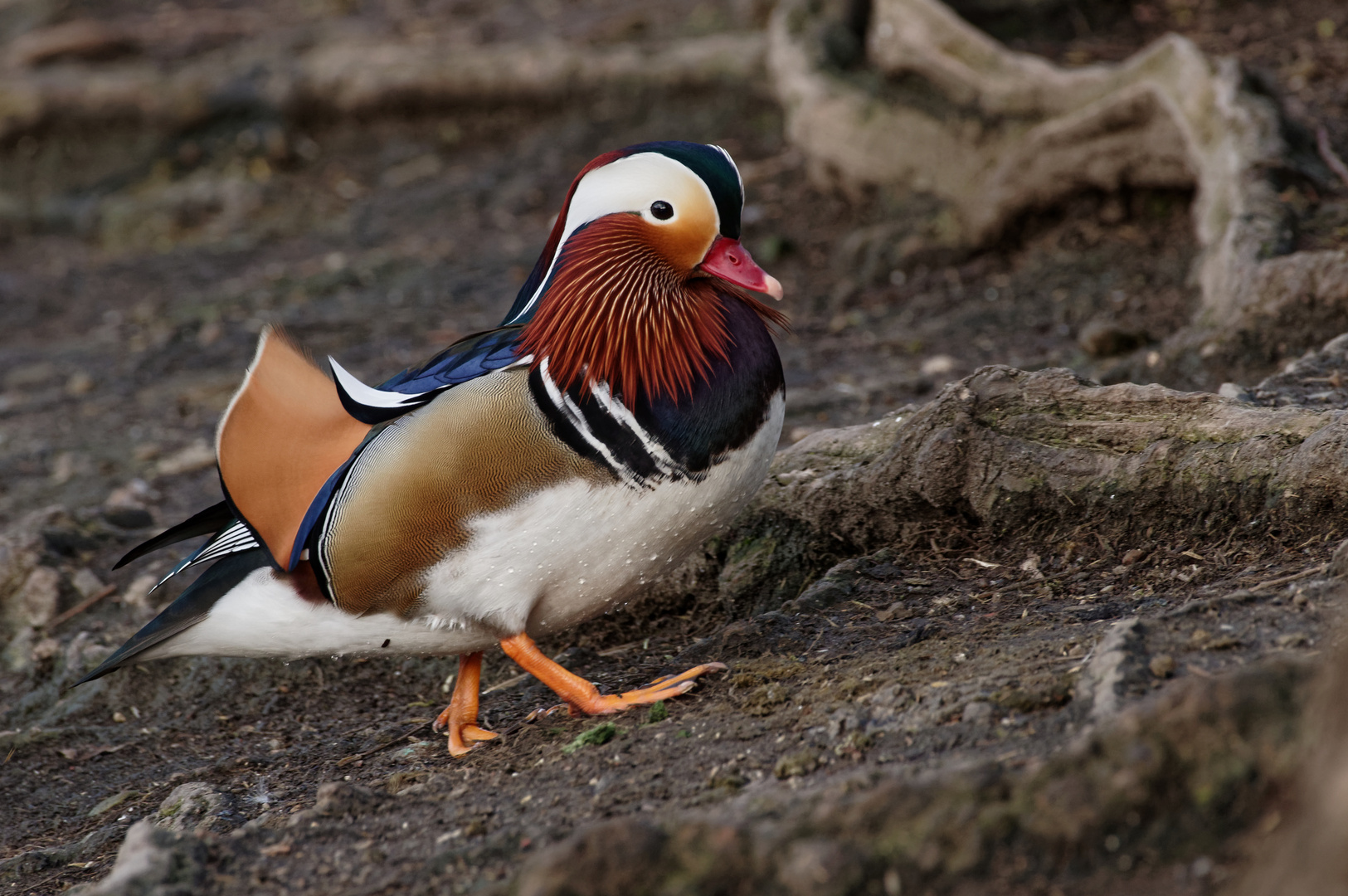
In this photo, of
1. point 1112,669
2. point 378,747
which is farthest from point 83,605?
point 1112,669

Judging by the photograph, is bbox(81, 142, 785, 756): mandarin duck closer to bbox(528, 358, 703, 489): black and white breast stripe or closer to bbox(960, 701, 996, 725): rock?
bbox(528, 358, 703, 489): black and white breast stripe

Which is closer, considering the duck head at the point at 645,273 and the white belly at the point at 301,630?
the duck head at the point at 645,273

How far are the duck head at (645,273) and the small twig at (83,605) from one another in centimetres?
236

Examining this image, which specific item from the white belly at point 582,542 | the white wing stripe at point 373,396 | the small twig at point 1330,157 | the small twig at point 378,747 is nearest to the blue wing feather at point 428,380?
the white wing stripe at point 373,396

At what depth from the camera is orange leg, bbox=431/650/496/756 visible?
3006 mm

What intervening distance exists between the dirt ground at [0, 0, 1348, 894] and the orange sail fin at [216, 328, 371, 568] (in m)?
0.64

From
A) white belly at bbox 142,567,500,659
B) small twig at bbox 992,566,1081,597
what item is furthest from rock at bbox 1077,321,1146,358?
white belly at bbox 142,567,500,659

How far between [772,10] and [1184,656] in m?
7.05

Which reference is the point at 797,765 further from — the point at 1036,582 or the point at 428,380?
the point at 428,380

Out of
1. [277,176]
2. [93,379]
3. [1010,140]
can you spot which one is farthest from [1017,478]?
[277,176]

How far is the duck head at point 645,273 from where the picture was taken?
2.76m

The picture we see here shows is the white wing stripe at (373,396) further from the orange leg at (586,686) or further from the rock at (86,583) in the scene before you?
the rock at (86,583)

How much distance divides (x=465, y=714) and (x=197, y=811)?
0.64 meters

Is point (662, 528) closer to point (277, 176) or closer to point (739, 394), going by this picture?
point (739, 394)
